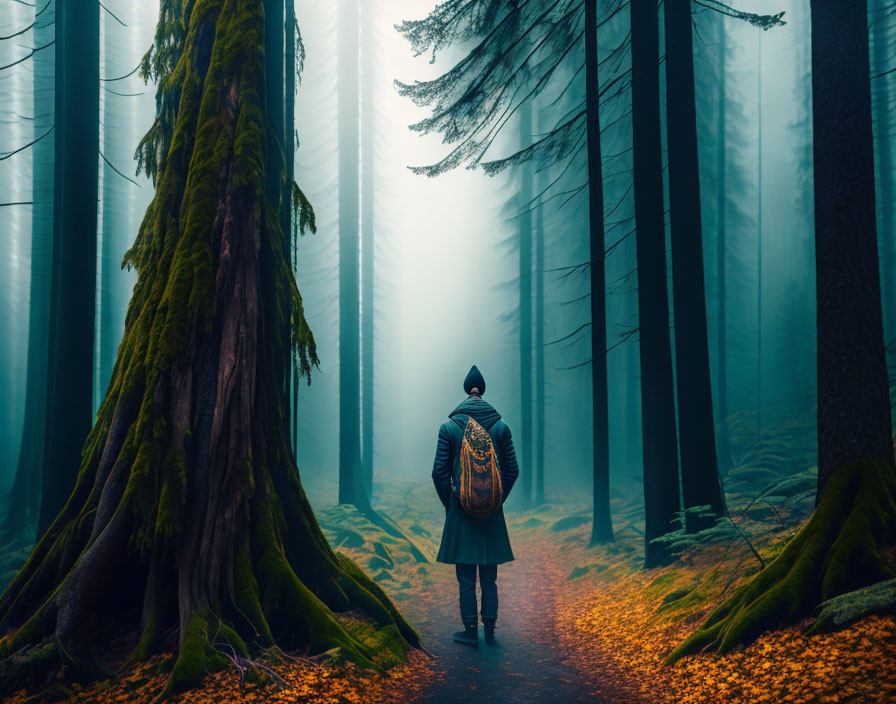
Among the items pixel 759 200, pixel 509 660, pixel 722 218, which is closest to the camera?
pixel 509 660

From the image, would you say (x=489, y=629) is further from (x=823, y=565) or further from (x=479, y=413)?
(x=823, y=565)

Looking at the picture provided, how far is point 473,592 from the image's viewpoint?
6.16 meters

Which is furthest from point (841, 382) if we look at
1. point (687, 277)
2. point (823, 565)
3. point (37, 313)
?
point (37, 313)

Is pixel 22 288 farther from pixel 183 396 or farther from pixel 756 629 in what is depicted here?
pixel 756 629

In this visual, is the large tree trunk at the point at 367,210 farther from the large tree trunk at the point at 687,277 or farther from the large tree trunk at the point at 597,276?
the large tree trunk at the point at 687,277

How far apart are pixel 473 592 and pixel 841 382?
4.25 m

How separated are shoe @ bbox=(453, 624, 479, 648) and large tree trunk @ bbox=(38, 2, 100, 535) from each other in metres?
5.08

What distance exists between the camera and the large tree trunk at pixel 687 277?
27.3ft

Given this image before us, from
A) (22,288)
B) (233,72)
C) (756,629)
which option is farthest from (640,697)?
(22,288)

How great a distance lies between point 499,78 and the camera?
9.67 metres

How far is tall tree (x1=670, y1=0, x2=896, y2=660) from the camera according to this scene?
4.43 metres

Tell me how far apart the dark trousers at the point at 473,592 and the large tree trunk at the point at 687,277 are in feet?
12.2

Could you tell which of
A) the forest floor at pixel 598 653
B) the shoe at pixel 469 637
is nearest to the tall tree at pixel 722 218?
the forest floor at pixel 598 653

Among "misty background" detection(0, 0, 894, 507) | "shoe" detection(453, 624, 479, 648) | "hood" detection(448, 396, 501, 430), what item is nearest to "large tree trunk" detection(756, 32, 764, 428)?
Answer: "misty background" detection(0, 0, 894, 507)
